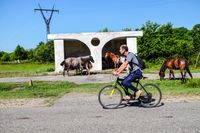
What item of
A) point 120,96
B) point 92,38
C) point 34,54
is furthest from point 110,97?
point 34,54

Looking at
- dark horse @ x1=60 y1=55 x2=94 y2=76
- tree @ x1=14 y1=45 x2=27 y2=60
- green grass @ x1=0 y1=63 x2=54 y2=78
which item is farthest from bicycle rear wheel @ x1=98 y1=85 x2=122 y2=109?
tree @ x1=14 y1=45 x2=27 y2=60

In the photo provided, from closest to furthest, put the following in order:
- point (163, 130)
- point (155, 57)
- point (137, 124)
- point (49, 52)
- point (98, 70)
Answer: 1. point (163, 130)
2. point (137, 124)
3. point (98, 70)
4. point (155, 57)
5. point (49, 52)

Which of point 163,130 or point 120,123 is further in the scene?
point 120,123

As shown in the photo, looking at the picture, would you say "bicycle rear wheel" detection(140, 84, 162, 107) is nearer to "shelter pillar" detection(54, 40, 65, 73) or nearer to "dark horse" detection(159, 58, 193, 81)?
"dark horse" detection(159, 58, 193, 81)

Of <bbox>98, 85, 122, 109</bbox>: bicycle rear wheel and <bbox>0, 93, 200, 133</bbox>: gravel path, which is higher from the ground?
<bbox>98, 85, 122, 109</bbox>: bicycle rear wheel

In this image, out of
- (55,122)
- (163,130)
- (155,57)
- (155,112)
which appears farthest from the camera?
(155,57)

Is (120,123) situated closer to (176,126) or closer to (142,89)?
(176,126)

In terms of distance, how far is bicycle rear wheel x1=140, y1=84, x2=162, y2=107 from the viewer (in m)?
11.0

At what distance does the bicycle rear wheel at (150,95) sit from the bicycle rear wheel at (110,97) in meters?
0.72

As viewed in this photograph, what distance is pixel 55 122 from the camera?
29.6 feet

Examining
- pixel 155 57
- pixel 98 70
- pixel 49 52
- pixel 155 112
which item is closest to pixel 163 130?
pixel 155 112

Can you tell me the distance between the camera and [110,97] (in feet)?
35.9

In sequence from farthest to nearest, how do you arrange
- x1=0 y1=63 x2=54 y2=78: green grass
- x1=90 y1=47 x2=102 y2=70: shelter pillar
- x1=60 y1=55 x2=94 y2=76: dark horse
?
x1=90 y1=47 x2=102 y2=70: shelter pillar
x1=0 y1=63 x2=54 y2=78: green grass
x1=60 y1=55 x2=94 y2=76: dark horse

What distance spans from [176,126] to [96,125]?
5.89ft
